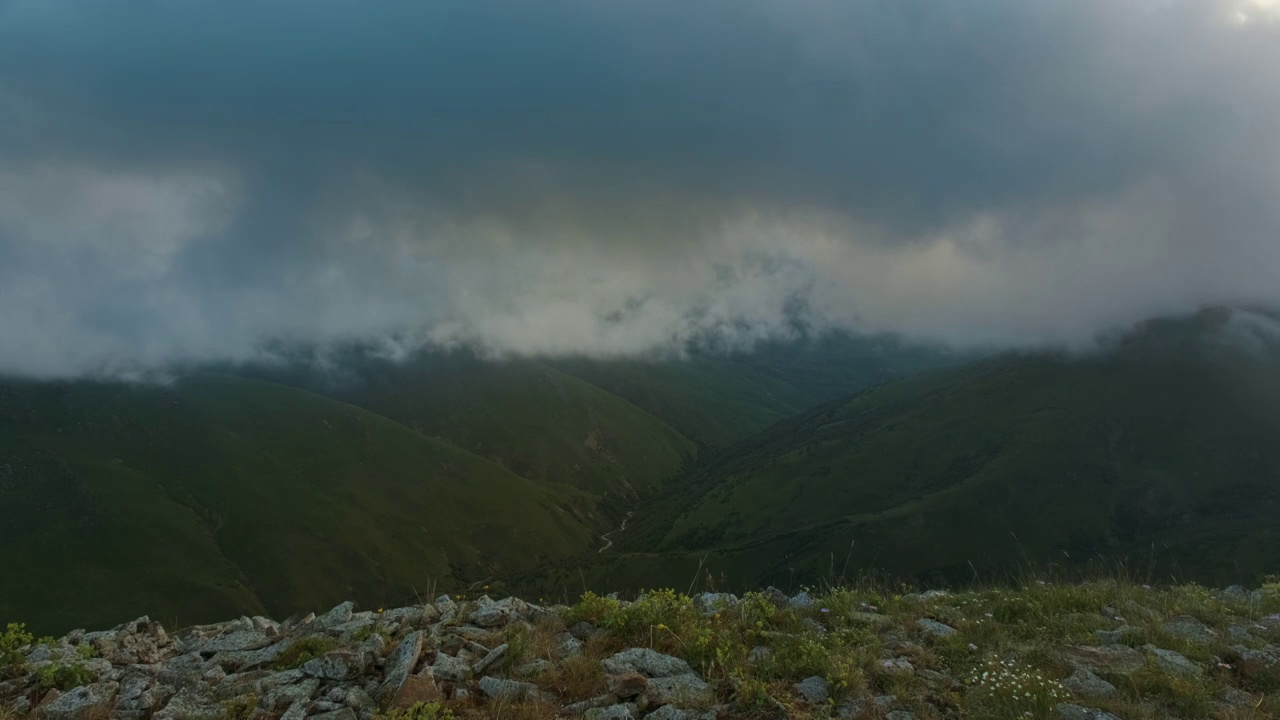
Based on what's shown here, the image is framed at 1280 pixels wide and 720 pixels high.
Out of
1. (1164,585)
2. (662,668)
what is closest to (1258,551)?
(1164,585)

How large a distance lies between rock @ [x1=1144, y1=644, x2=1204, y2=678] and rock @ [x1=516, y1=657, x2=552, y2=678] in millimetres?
9145

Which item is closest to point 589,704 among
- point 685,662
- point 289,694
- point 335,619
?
point 685,662

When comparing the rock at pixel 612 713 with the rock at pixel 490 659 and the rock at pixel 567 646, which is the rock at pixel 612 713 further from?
the rock at pixel 490 659

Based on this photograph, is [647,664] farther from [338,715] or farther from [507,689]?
[338,715]

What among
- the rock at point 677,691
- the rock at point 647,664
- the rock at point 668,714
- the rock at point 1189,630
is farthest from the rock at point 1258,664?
the rock at point 668,714

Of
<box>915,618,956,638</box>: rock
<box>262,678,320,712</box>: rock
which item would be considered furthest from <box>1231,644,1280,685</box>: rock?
<box>262,678,320,712</box>: rock

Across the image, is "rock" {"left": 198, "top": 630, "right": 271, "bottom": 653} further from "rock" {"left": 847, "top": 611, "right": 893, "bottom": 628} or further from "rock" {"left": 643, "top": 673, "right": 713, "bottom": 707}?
"rock" {"left": 847, "top": 611, "right": 893, "bottom": 628}

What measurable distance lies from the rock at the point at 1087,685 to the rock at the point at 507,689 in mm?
7595

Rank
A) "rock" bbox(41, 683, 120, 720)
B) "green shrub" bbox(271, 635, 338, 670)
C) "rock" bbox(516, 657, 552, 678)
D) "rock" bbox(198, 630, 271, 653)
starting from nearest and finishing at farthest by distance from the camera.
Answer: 1. "rock" bbox(41, 683, 120, 720)
2. "rock" bbox(516, 657, 552, 678)
3. "green shrub" bbox(271, 635, 338, 670)
4. "rock" bbox(198, 630, 271, 653)

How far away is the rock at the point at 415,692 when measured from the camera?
28.6ft

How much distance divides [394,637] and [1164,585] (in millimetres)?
17383

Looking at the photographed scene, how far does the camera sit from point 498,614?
1234cm

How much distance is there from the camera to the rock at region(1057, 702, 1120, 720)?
27.1 feet

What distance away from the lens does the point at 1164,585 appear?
1556 cm
